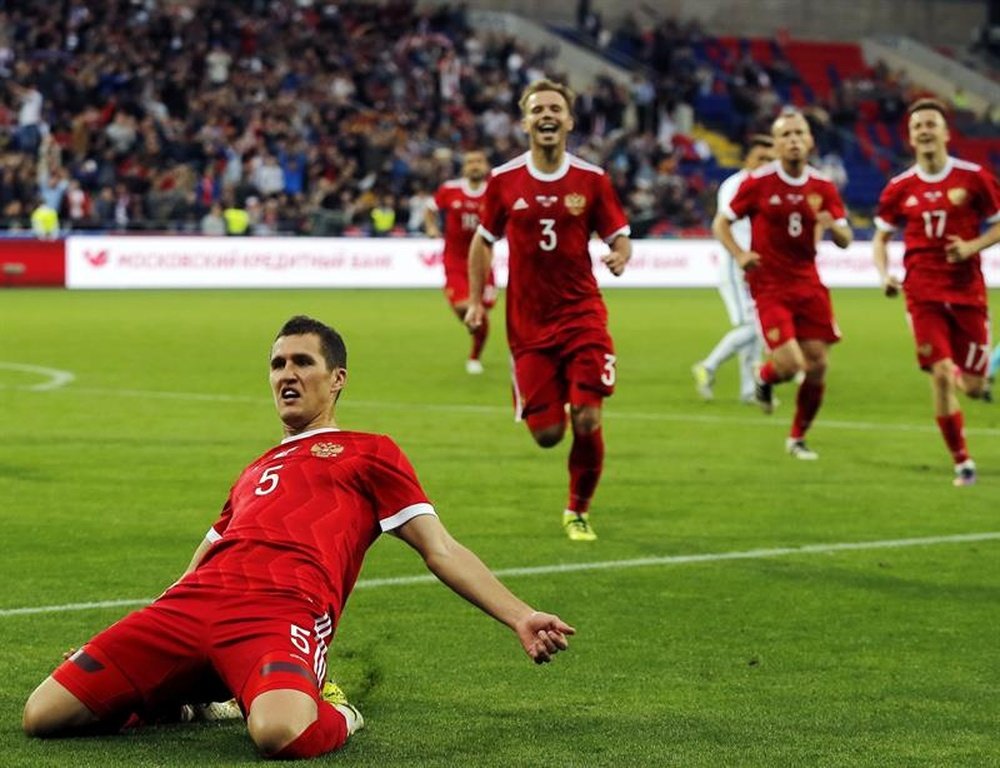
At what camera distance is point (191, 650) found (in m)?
5.66

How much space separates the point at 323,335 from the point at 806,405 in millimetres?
8121

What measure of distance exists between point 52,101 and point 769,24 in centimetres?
2637

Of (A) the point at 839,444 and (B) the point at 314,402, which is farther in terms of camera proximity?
(A) the point at 839,444

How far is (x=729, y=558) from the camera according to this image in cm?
944

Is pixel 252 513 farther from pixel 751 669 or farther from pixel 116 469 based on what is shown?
pixel 116 469

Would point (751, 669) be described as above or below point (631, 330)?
above

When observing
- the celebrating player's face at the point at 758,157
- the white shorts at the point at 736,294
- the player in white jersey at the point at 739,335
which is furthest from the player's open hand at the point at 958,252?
the white shorts at the point at 736,294

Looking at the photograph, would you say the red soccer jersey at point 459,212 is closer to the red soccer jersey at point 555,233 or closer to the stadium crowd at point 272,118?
the red soccer jersey at point 555,233

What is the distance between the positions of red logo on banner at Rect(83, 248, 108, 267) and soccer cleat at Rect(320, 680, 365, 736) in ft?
98.6

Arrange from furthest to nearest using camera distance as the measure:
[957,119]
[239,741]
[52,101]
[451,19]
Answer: [957,119]
[451,19]
[52,101]
[239,741]

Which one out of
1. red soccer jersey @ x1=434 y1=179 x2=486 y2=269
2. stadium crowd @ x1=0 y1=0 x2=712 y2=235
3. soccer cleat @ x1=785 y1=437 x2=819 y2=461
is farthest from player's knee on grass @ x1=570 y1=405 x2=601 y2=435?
stadium crowd @ x1=0 y1=0 x2=712 y2=235

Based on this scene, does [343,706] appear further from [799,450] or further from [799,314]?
[799,450]

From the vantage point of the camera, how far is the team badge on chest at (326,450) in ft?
19.6

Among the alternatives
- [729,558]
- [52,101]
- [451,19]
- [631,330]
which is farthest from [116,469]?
[451,19]
